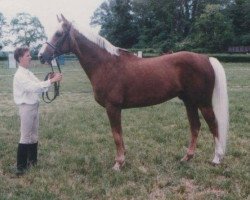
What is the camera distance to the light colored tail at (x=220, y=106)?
621 centimetres

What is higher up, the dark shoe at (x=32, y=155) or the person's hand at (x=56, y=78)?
the person's hand at (x=56, y=78)

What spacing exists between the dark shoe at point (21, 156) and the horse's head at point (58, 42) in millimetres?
1262

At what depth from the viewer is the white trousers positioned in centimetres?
587

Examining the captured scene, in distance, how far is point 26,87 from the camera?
5676 mm

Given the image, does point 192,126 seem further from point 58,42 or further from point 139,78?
point 58,42

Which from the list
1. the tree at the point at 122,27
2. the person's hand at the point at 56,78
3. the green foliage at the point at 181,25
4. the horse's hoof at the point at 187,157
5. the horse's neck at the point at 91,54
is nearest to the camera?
the person's hand at the point at 56,78

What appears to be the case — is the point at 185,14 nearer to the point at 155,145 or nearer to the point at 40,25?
the point at 40,25

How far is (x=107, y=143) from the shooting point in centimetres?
757

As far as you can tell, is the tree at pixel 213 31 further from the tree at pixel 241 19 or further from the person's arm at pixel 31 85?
the person's arm at pixel 31 85

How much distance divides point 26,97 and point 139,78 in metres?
1.64

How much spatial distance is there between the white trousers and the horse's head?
701 mm

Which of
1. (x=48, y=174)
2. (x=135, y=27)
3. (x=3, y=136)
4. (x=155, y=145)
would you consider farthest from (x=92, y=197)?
(x=135, y=27)

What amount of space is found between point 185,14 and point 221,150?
196 ft

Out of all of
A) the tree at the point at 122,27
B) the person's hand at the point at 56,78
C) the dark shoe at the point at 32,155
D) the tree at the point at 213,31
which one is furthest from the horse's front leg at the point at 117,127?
the tree at the point at 122,27
